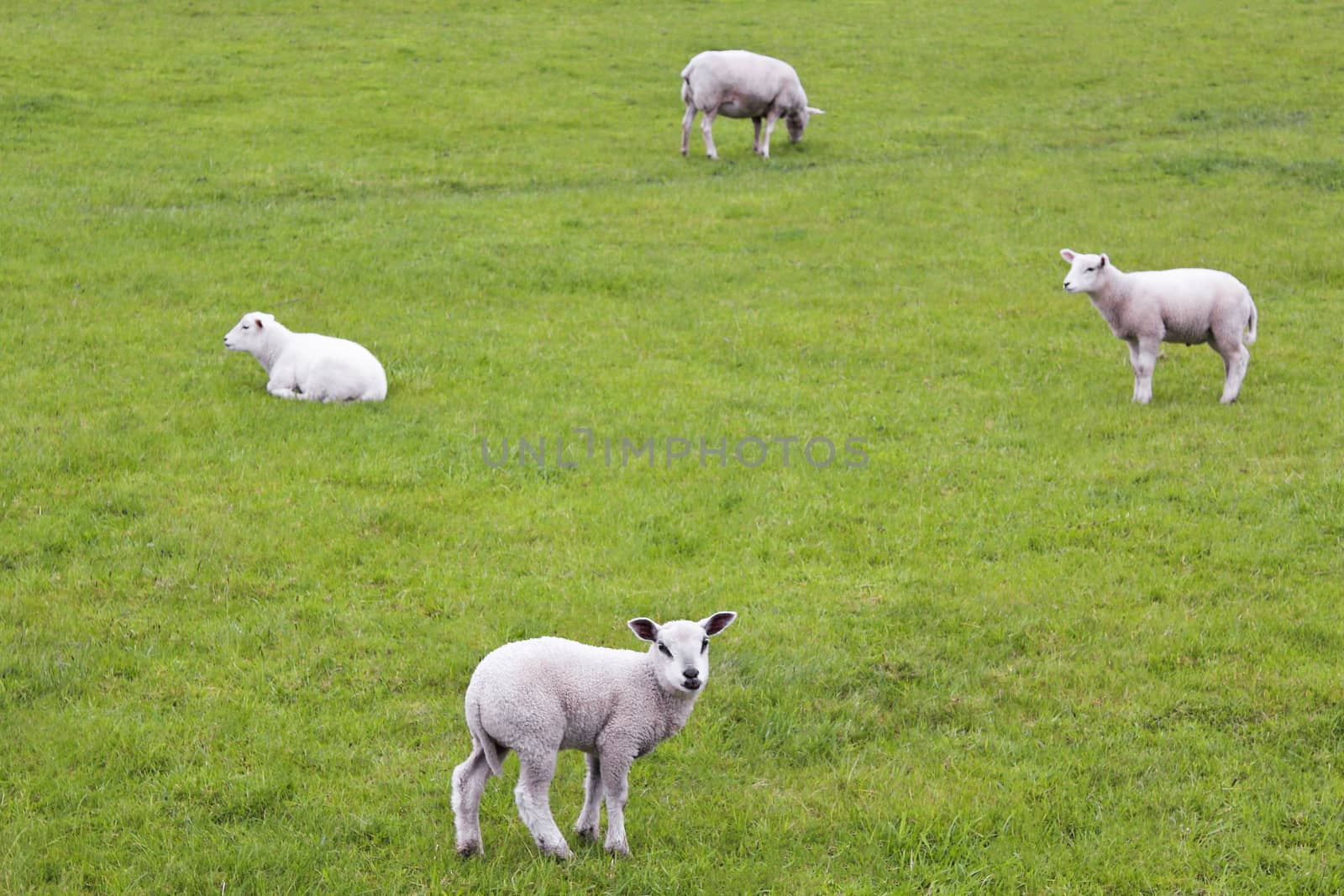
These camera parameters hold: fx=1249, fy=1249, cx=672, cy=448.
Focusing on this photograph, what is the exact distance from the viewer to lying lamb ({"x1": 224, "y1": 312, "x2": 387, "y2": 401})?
1374 centimetres

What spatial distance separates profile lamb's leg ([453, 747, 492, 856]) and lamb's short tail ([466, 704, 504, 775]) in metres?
0.12

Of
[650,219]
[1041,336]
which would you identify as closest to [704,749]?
[1041,336]

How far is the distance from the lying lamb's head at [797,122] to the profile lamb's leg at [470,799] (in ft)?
77.9

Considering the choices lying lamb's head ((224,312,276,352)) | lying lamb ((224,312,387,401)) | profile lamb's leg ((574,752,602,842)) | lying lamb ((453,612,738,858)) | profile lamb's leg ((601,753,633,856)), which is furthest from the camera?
lying lamb's head ((224,312,276,352))

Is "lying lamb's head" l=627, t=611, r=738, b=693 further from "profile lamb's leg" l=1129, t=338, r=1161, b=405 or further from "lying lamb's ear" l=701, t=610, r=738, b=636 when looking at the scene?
"profile lamb's leg" l=1129, t=338, r=1161, b=405

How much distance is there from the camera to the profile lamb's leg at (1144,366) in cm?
1380

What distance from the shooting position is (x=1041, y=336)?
55.6 ft

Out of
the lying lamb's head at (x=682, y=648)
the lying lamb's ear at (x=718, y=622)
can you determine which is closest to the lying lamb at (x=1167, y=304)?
the lying lamb's ear at (x=718, y=622)

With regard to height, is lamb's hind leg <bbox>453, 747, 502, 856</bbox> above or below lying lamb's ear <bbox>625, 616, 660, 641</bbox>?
below

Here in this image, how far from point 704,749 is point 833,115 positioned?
86.5 ft

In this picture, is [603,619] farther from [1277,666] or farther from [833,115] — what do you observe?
[833,115]

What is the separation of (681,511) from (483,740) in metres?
5.49

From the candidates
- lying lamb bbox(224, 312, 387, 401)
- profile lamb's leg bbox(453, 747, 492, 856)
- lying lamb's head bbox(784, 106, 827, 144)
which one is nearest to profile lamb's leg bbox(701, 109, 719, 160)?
lying lamb's head bbox(784, 106, 827, 144)

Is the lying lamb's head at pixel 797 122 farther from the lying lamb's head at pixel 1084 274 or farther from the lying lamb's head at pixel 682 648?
the lying lamb's head at pixel 682 648
